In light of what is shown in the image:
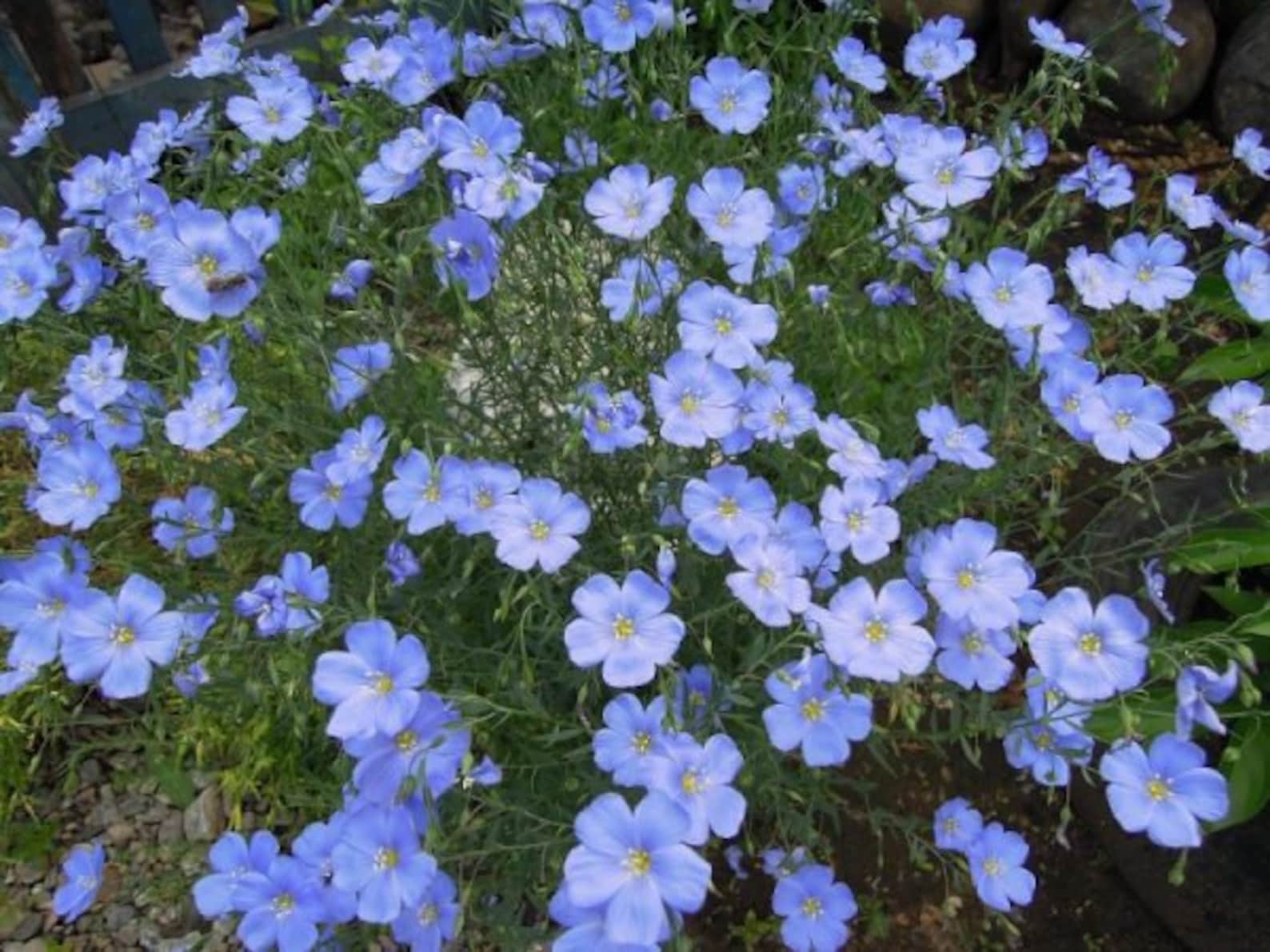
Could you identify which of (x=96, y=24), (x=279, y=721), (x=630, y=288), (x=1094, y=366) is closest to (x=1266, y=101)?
(x=1094, y=366)

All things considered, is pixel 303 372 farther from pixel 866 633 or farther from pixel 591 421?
pixel 866 633

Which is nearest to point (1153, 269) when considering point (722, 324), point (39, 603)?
point (722, 324)

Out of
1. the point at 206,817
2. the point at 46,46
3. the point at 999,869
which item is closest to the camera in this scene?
the point at 999,869

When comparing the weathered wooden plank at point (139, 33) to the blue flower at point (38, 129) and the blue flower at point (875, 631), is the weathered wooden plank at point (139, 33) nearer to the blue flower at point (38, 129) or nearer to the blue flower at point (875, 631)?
the blue flower at point (38, 129)

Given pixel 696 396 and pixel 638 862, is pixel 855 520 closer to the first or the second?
pixel 696 396

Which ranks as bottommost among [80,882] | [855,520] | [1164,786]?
[80,882]

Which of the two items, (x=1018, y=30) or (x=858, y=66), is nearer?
(x=858, y=66)

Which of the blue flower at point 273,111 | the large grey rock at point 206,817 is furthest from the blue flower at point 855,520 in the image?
the large grey rock at point 206,817
